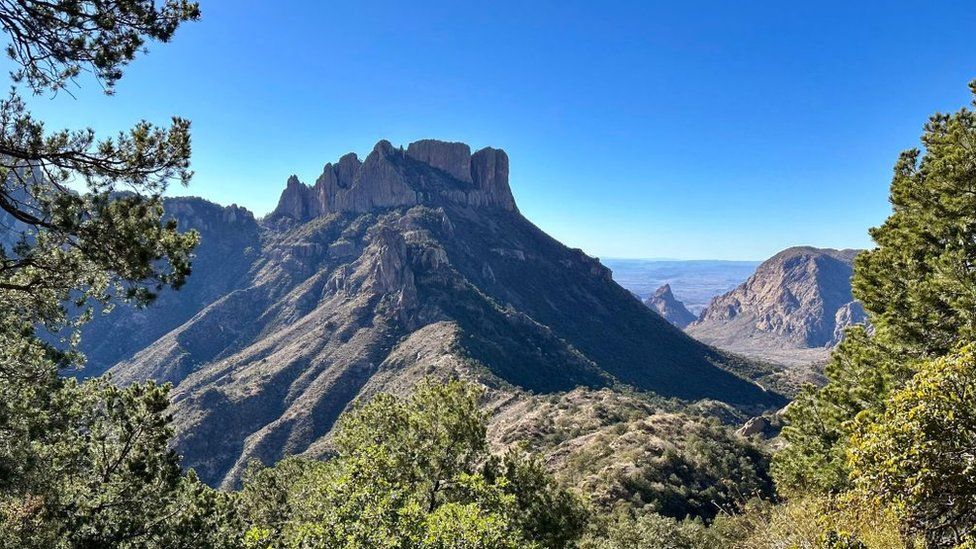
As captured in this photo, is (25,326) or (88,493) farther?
(88,493)

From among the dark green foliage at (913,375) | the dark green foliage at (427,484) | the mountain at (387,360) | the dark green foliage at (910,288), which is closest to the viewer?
the dark green foliage at (913,375)

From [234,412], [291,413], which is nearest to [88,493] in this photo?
[291,413]

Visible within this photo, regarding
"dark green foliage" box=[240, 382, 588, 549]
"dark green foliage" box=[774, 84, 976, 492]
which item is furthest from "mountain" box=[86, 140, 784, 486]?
"dark green foliage" box=[774, 84, 976, 492]

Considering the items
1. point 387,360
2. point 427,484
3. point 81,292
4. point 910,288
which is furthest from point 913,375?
point 387,360

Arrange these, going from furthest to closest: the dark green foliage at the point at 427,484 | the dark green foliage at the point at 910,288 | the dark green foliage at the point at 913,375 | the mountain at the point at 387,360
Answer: the mountain at the point at 387,360, the dark green foliage at the point at 910,288, the dark green foliage at the point at 427,484, the dark green foliage at the point at 913,375

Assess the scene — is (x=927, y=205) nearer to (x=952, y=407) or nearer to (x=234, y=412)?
(x=952, y=407)

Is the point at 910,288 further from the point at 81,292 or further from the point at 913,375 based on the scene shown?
the point at 81,292

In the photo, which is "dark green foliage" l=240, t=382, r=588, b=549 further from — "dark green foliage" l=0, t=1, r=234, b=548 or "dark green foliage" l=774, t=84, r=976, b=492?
"dark green foliage" l=774, t=84, r=976, b=492

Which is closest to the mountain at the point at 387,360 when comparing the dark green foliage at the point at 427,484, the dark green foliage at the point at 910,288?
the dark green foliage at the point at 427,484

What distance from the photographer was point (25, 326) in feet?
45.4

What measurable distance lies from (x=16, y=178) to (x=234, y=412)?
467ft

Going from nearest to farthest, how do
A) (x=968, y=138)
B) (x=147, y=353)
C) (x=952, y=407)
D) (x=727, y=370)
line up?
(x=952, y=407) → (x=968, y=138) → (x=727, y=370) → (x=147, y=353)

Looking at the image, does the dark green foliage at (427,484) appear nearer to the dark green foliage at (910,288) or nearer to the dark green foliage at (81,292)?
the dark green foliage at (81,292)

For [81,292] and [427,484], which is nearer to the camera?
[81,292]
